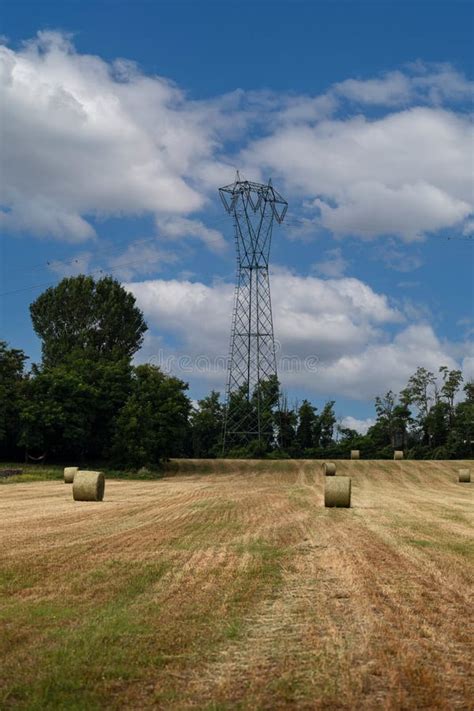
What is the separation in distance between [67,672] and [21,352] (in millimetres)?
71685

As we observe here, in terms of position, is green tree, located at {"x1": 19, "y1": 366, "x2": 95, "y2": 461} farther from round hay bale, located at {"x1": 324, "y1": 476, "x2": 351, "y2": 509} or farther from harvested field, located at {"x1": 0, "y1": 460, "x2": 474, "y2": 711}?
harvested field, located at {"x1": 0, "y1": 460, "x2": 474, "y2": 711}

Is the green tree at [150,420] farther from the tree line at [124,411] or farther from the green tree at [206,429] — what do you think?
the green tree at [206,429]

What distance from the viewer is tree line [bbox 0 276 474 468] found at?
62.2 meters

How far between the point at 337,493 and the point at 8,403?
4152cm

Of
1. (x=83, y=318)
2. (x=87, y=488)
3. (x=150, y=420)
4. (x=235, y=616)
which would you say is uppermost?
(x=83, y=318)

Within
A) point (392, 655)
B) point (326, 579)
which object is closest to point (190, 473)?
point (326, 579)

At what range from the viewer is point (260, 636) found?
792cm

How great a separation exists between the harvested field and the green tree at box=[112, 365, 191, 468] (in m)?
44.6

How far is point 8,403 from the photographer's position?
60281mm

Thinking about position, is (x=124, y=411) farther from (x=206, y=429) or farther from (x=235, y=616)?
(x=235, y=616)

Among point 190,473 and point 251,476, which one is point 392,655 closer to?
point 251,476

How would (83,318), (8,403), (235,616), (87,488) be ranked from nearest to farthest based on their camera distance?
1. (235,616)
2. (87,488)
3. (8,403)
4. (83,318)

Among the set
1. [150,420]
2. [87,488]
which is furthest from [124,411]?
[87,488]

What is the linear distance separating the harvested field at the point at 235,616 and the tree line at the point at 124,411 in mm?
44543
